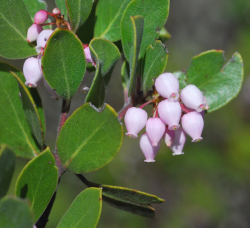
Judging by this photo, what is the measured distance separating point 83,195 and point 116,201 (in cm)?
25

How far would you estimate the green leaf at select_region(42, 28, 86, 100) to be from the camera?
0.70 m

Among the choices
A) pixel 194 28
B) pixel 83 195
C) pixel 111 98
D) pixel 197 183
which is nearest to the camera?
pixel 83 195

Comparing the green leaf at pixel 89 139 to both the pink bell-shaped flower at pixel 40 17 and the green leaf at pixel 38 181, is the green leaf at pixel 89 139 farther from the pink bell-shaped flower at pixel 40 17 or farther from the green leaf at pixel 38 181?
the pink bell-shaped flower at pixel 40 17

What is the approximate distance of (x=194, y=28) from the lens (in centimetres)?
561

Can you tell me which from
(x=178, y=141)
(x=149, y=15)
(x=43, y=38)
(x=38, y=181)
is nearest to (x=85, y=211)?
(x=38, y=181)

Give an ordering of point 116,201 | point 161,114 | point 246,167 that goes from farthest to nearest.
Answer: point 246,167
point 116,201
point 161,114

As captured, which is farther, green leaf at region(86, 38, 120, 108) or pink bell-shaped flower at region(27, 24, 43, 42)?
pink bell-shaped flower at region(27, 24, 43, 42)

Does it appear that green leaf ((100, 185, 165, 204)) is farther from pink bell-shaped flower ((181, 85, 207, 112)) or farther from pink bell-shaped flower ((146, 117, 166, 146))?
pink bell-shaped flower ((181, 85, 207, 112))

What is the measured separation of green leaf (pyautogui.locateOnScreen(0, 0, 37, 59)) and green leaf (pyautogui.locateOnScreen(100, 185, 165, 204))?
477 mm

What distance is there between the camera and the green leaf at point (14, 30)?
0.79 metres

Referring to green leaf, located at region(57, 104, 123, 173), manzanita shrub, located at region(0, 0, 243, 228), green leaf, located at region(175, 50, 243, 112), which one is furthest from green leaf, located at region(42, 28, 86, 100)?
green leaf, located at region(175, 50, 243, 112)

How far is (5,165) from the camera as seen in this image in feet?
1.83

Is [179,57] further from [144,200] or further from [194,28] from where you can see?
[144,200]

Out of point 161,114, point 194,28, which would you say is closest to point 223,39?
point 194,28
